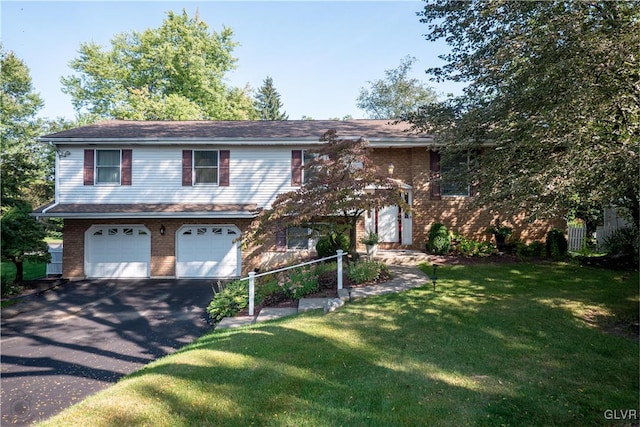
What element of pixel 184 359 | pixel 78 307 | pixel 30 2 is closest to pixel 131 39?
pixel 30 2

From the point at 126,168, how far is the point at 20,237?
165 inches

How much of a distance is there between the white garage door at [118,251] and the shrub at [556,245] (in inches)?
607

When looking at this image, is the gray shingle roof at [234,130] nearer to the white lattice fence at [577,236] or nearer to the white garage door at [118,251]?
the white garage door at [118,251]

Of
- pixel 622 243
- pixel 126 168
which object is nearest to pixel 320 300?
pixel 126 168

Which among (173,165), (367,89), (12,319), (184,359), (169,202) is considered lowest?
(12,319)

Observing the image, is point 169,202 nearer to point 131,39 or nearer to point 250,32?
point 250,32

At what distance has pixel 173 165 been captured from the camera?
12.7m

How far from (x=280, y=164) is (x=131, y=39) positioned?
23.3m

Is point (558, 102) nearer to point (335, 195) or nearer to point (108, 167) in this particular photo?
point (335, 195)

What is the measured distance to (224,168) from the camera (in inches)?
504

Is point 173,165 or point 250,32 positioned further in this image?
point 173,165

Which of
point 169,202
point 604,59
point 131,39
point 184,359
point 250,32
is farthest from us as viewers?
point 131,39

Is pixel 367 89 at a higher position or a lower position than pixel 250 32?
higher

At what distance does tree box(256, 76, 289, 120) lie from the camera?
134 feet
